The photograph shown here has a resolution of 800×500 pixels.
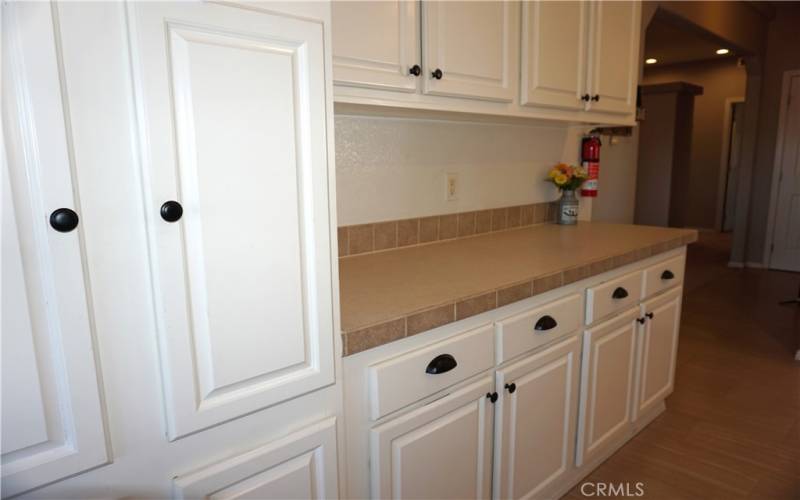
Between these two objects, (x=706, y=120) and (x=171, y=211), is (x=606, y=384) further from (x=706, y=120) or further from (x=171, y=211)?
(x=706, y=120)

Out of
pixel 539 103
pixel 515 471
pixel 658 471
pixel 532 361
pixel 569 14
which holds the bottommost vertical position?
pixel 658 471

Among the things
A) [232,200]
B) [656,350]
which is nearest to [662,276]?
[656,350]

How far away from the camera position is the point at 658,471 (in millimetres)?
1972

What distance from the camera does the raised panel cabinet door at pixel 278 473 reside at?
854mm

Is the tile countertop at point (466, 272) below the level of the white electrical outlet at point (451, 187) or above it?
below

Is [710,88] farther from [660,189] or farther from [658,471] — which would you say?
[658,471]

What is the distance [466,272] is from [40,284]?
3.53ft

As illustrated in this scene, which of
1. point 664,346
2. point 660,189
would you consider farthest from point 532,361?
point 660,189

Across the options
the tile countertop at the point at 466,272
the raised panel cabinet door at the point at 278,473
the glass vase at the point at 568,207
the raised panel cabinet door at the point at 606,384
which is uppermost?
the glass vase at the point at 568,207

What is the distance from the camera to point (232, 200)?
809 millimetres

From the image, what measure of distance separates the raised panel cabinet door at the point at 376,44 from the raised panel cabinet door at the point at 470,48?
5 cm

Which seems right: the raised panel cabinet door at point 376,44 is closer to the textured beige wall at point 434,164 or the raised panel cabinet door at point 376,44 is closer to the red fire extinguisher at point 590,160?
the textured beige wall at point 434,164

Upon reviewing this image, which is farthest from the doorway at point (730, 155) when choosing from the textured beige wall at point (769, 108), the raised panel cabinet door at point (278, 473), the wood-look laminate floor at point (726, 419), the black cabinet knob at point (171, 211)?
the black cabinet knob at point (171, 211)

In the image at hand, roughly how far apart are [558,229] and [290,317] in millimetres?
1769
